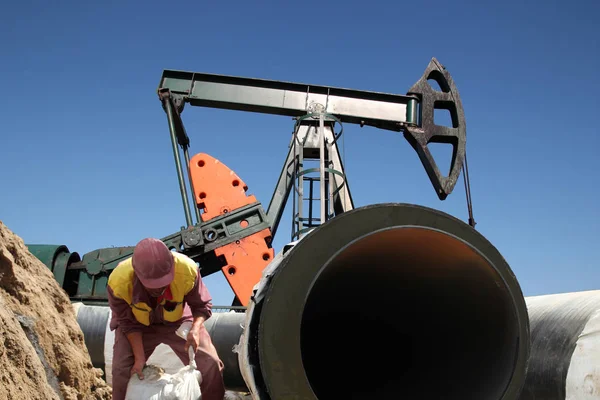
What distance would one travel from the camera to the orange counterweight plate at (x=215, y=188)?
25.7 ft

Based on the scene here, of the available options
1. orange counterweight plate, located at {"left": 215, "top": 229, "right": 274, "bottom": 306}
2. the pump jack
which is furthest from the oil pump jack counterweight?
the pump jack

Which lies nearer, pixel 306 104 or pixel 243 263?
pixel 243 263

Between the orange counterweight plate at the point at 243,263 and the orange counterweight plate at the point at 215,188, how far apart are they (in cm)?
55

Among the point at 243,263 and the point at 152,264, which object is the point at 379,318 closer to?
the point at 152,264

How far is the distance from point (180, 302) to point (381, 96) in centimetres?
610

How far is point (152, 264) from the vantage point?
2.74 m

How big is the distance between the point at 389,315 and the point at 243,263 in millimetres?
4444

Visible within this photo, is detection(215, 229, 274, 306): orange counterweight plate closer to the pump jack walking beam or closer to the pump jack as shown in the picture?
the pump jack walking beam

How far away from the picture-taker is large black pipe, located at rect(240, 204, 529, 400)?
2068 mm

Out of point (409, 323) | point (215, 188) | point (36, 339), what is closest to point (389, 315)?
point (409, 323)

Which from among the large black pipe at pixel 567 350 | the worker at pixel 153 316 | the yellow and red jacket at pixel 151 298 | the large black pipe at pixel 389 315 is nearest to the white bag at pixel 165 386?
the worker at pixel 153 316

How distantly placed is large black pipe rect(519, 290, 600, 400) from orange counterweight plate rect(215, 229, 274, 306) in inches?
181

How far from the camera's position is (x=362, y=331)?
3.44m

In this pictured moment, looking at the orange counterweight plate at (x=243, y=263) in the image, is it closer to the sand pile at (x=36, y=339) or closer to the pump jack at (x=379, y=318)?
the pump jack at (x=379, y=318)
